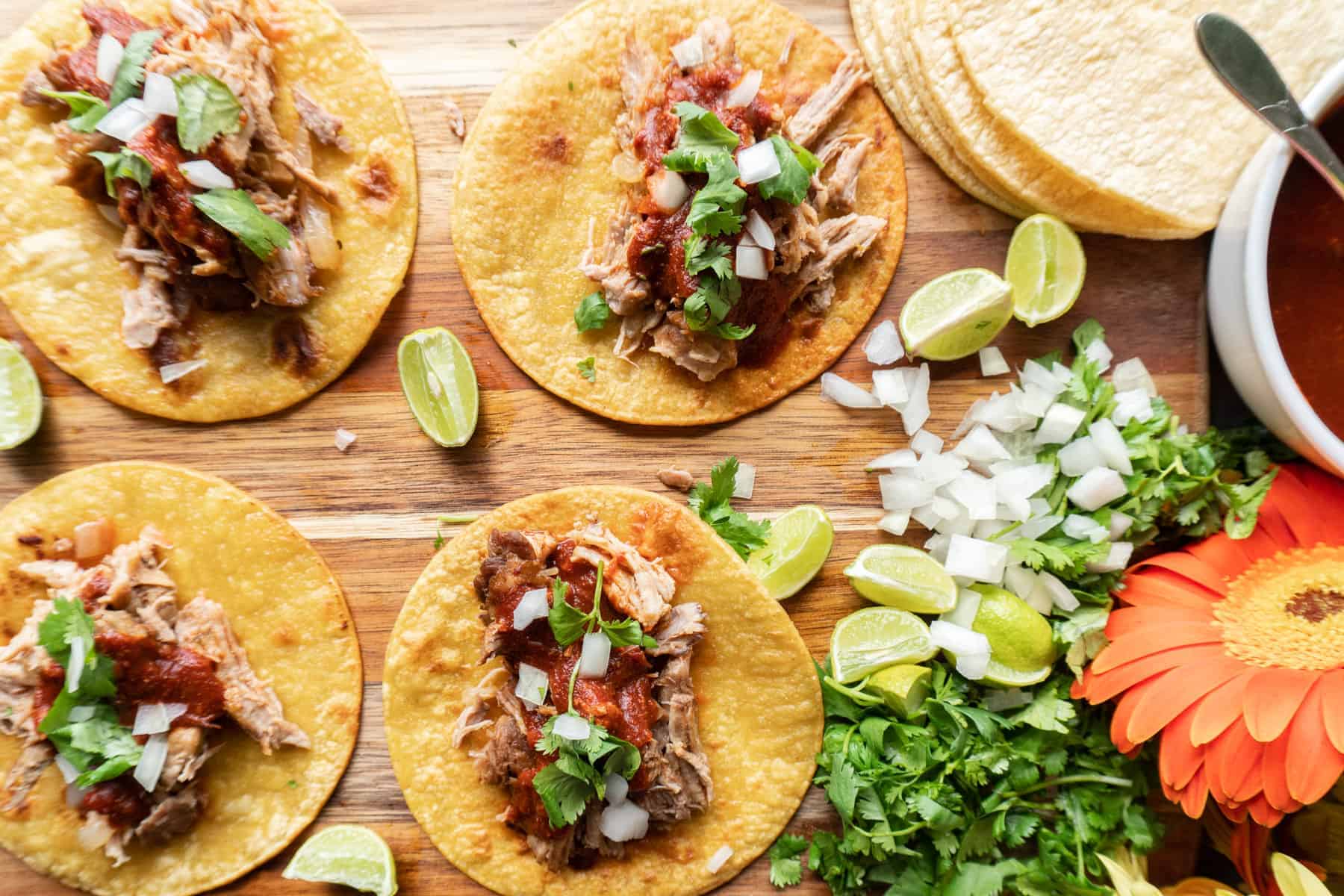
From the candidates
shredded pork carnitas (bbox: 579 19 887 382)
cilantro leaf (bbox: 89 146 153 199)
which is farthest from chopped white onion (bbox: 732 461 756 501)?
cilantro leaf (bbox: 89 146 153 199)

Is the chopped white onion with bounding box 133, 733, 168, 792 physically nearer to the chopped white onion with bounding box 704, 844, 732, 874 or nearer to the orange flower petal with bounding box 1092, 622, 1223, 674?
the chopped white onion with bounding box 704, 844, 732, 874

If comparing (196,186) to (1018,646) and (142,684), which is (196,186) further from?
(1018,646)

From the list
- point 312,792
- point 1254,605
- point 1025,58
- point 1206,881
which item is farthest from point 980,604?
point 312,792

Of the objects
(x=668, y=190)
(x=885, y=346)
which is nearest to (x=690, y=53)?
(x=668, y=190)

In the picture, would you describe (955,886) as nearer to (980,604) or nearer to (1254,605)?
(980,604)

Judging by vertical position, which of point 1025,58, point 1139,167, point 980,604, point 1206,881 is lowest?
point 1206,881
